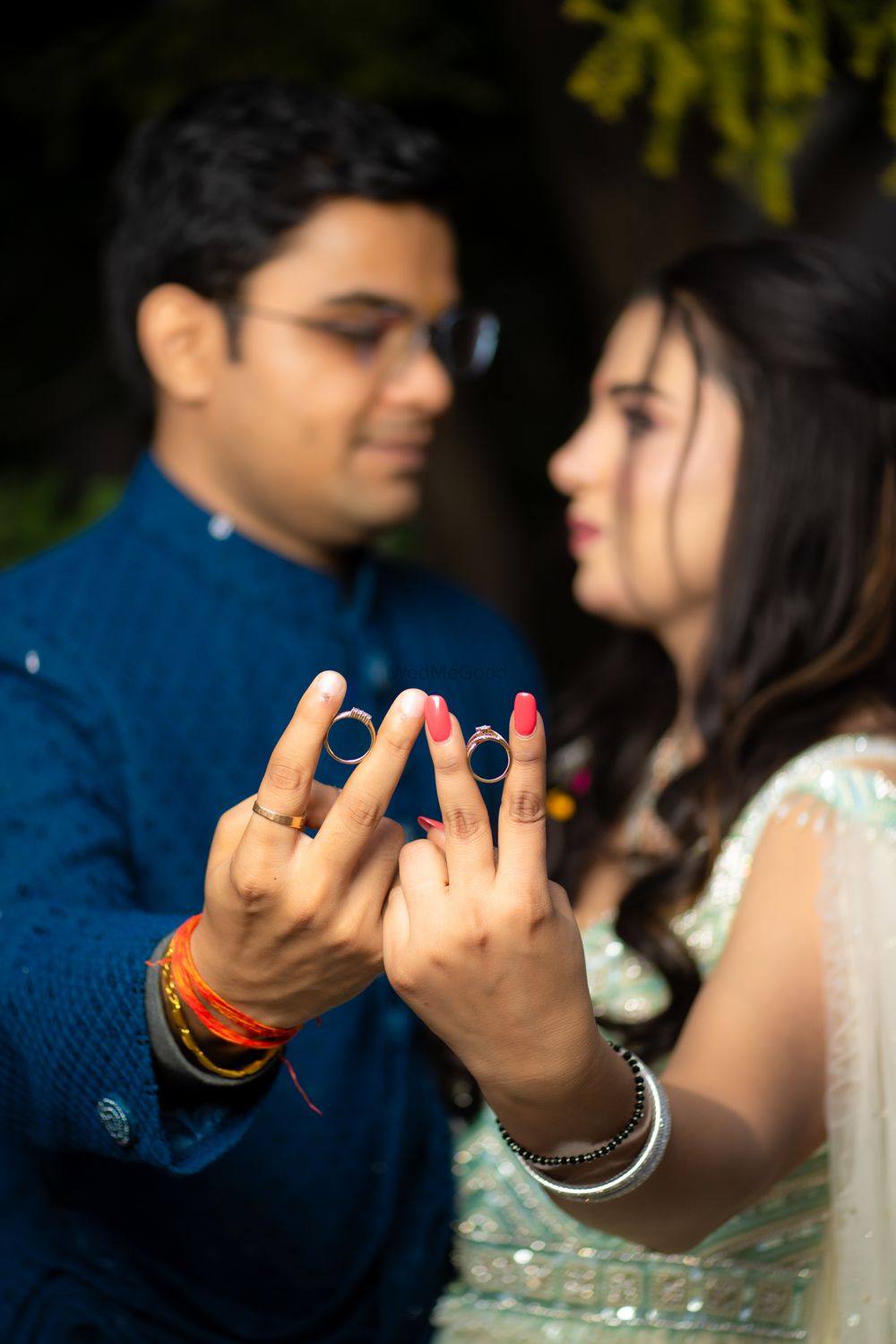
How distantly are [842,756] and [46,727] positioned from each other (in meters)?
1.07

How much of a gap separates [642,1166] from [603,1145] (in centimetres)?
5

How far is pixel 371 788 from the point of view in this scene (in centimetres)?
115

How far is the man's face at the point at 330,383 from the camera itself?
7.29ft

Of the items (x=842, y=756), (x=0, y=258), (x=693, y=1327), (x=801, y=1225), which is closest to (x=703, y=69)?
(x=842, y=756)

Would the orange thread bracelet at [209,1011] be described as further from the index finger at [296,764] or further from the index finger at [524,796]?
the index finger at [524,796]

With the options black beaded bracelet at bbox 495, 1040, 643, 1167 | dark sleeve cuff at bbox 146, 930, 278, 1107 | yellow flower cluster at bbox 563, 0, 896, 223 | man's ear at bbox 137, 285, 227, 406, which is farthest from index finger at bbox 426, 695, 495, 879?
man's ear at bbox 137, 285, 227, 406

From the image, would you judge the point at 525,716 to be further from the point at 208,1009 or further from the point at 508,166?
the point at 508,166

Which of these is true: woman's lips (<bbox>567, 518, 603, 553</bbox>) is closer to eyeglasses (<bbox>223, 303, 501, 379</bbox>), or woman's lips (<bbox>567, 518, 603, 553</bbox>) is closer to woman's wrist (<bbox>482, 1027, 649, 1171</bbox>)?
eyeglasses (<bbox>223, 303, 501, 379</bbox>)

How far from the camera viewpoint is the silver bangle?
132 centimetres

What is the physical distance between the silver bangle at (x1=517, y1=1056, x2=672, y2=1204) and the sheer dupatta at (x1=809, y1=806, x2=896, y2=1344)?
36 centimetres

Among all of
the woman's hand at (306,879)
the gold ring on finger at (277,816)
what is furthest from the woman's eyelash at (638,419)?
the gold ring on finger at (277,816)

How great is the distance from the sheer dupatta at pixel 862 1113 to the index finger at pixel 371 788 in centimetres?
73

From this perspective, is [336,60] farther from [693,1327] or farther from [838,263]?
[693,1327]

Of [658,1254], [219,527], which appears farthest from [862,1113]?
[219,527]
